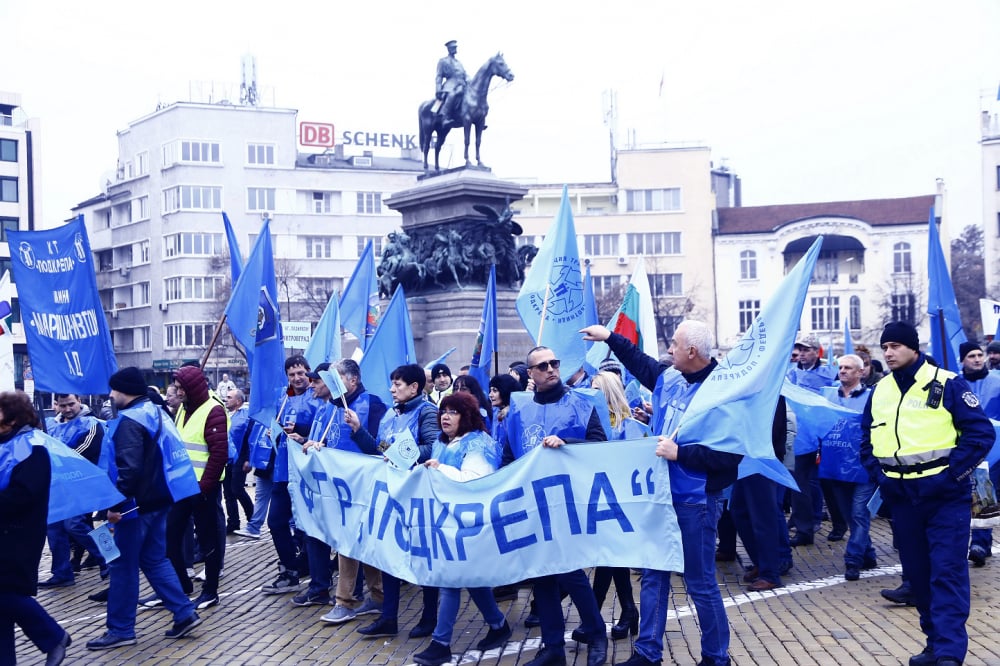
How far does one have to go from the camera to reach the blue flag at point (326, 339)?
11.6 m

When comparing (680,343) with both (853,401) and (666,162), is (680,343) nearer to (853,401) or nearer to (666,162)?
(853,401)

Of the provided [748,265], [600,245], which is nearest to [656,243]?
A: [600,245]

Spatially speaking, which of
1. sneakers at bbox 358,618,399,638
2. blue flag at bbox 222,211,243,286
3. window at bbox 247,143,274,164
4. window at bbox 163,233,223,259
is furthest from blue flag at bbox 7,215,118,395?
window at bbox 247,143,274,164

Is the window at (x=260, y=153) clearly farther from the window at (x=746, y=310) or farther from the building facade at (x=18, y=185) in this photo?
the window at (x=746, y=310)

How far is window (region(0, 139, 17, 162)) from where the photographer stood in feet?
211

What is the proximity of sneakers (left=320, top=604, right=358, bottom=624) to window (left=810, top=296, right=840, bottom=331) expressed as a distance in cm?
7023

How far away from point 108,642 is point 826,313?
72378 mm

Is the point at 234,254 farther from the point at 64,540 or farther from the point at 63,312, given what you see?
the point at 64,540

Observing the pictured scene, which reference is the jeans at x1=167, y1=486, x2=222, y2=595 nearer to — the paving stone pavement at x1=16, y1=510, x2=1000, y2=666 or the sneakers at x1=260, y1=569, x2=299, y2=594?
the paving stone pavement at x1=16, y1=510, x2=1000, y2=666

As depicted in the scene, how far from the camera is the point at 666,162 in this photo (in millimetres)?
79625

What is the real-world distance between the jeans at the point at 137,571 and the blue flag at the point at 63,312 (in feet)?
5.49

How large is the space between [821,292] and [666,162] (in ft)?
46.9

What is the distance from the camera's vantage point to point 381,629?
26.6 feet

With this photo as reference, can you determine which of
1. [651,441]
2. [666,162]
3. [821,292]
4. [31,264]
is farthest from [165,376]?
[651,441]
